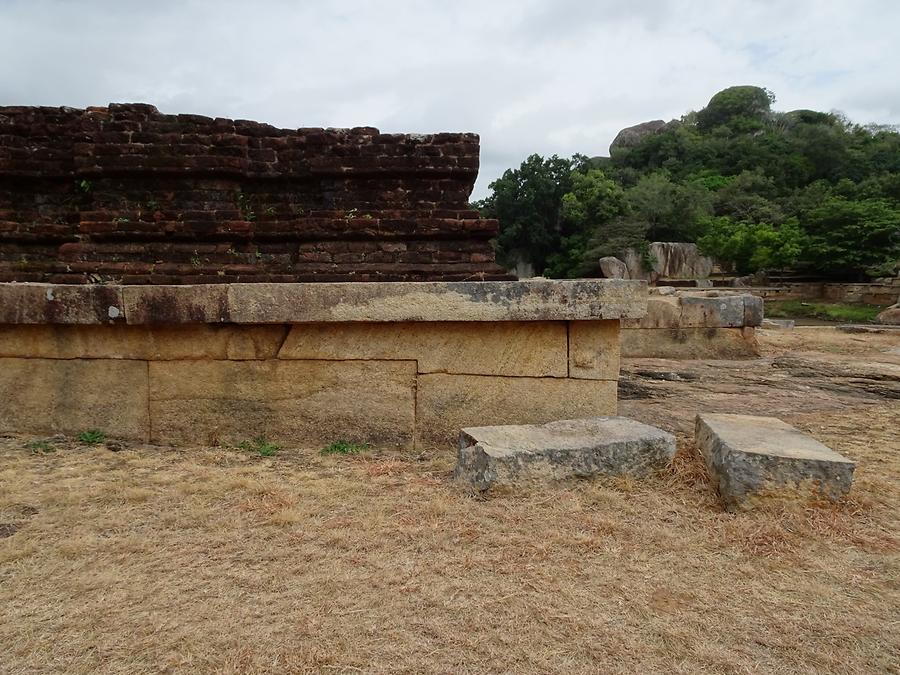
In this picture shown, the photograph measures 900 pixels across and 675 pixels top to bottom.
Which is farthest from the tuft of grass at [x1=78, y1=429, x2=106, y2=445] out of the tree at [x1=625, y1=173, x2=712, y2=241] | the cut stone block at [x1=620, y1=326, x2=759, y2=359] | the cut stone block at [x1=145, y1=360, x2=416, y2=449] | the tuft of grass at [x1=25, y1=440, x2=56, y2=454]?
the tree at [x1=625, y1=173, x2=712, y2=241]

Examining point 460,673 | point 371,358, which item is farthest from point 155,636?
point 371,358

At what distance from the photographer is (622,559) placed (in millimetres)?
2143

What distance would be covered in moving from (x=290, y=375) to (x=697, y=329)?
645cm

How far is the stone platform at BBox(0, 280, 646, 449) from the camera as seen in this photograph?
3.44m

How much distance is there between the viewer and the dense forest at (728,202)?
990 inches

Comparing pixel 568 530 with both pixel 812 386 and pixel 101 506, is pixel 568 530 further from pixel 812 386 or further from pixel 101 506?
pixel 812 386

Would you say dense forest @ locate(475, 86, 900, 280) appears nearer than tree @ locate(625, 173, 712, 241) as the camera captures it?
Yes

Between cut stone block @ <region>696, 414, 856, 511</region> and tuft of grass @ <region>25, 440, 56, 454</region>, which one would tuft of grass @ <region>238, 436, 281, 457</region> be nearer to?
tuft of grass @ <region>25, 440, 56, 454</region>

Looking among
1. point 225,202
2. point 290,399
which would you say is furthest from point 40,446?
point 225,202

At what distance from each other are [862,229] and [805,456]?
88.5 ft

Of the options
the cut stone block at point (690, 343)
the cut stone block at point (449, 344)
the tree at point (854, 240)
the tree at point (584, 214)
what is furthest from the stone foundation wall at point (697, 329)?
the tree at point (584, 214)

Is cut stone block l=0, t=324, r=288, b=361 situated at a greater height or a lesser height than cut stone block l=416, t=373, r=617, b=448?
greater

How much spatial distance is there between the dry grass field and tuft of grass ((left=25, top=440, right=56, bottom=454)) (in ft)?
0.48

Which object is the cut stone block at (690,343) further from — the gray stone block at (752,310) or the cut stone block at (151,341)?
the cut stone block at (151,341)
